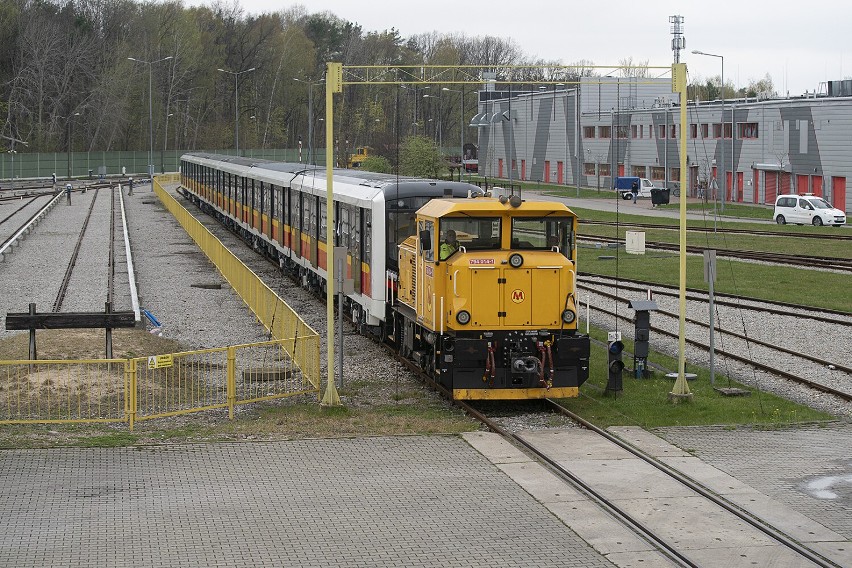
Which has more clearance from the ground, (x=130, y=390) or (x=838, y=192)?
(x=838, y=192)

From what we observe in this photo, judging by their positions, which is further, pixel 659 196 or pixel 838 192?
pixel 659 196

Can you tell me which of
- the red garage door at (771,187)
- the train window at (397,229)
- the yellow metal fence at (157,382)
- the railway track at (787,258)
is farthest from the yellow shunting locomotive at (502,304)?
the red garage door at (771,187)

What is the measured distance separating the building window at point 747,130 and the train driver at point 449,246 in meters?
56.5

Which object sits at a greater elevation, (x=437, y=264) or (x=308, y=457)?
(x=437, y=264)

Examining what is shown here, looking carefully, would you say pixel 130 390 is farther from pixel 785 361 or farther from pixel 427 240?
pixel 785 361

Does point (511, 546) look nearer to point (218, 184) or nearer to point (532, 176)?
point (218, 184)

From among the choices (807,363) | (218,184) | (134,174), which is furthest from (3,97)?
(807,363)

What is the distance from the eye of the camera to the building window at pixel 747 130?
70000 millimetres

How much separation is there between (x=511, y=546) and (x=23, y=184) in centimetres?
9689

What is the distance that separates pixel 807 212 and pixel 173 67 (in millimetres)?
82635

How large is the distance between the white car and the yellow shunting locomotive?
4041 cm

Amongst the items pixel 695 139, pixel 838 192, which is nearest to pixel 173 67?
pixel 695 139

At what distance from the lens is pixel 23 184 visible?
100875 mm

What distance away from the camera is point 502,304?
17.2 meters
